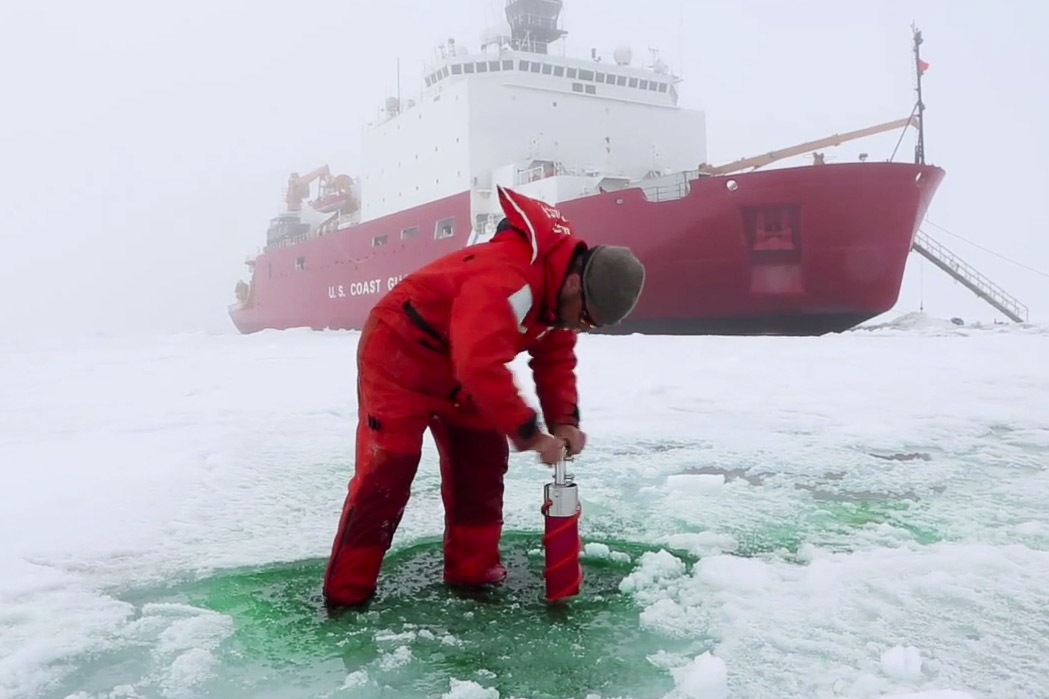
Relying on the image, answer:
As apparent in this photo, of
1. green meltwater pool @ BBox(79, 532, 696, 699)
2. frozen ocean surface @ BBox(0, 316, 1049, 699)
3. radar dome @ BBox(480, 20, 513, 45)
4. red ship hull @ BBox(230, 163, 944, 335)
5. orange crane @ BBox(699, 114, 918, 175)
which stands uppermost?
radar dome @ BBox(480, 20, 513, 45)

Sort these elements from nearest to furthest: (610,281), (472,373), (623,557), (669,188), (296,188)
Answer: (472,373) < (610,281) < (623,557) < (669,188) < (296,188)

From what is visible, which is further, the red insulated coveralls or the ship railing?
the ship railing

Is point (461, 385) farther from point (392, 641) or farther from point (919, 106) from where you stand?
point (919, 106)

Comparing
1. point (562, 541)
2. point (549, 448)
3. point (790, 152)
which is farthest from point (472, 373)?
point (790, 152)

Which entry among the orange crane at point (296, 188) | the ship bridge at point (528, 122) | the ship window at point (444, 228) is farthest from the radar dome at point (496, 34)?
the orange crane at point (296, 188)

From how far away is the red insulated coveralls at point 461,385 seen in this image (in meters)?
1.54

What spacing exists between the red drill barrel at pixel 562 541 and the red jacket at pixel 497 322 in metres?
0.20

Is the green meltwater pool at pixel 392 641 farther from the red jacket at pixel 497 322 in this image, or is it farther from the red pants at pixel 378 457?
the red jacket at pixel 497 322

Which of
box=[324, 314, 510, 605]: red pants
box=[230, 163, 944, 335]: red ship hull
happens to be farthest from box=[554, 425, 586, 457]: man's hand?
box=[230, 163, 944, 335]: red ship hull

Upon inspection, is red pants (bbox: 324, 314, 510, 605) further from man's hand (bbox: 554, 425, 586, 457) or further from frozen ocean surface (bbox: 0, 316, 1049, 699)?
man's hand (bbox: 554, 425, 586, 457)

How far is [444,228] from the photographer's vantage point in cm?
1276

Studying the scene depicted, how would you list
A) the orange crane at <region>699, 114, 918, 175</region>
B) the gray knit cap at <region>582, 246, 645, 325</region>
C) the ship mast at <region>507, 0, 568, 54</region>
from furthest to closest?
the ship mast at <region>507, 0, 568, 54</region> < the orange crane at <region>699, 114, 918, 175</region> < the gray knit cap at <region>582, 246, 645, 325</region>

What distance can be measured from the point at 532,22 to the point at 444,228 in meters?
5.62

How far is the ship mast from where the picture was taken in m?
15.7
